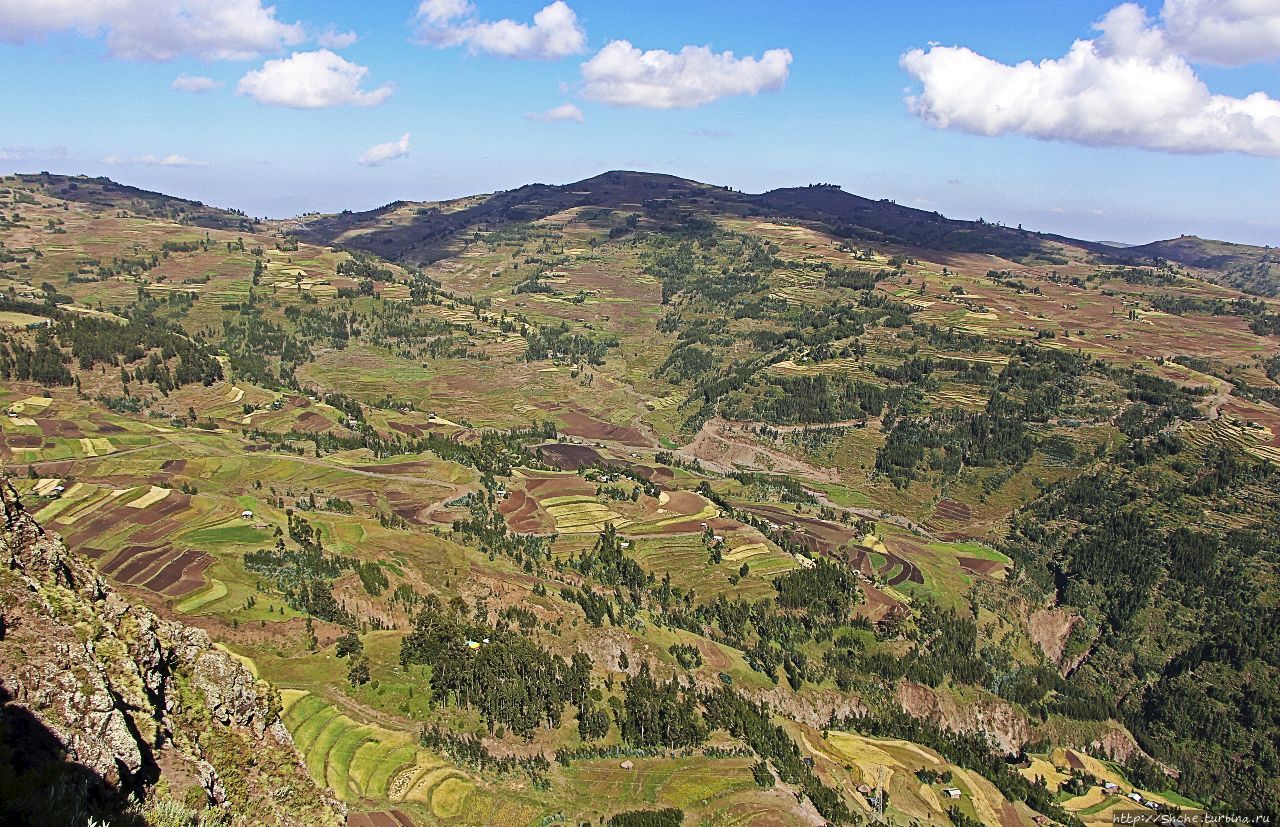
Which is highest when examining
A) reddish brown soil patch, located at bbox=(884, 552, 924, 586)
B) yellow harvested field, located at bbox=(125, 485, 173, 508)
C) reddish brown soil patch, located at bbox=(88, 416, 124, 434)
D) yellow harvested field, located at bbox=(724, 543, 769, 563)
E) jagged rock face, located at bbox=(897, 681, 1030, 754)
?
reddish brown soil patch, located at bbox=(88, 416, 124, 434)

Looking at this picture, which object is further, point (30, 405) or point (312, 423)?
point (312, 423)

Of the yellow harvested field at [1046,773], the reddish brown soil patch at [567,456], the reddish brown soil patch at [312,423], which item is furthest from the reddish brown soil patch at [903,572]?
the reddish brown soil patch at [312,423]

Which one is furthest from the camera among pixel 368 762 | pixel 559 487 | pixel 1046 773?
pixel 559 487

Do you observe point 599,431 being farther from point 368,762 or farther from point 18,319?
point 368,762

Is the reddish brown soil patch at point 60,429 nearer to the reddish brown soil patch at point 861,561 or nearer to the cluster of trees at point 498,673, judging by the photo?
the cluster of trees at point 498,673

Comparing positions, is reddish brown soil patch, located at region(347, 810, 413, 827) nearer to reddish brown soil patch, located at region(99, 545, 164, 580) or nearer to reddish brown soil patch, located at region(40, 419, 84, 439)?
reddish brown soil patch, located at region(99, 545, 164, 580)

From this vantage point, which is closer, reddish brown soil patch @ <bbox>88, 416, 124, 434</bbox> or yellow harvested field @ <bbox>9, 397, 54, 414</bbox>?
reddish brown soil patch @ <bbox>88, 416, 124, 434</bbox>

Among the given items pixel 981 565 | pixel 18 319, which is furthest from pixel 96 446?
pixel 981 565

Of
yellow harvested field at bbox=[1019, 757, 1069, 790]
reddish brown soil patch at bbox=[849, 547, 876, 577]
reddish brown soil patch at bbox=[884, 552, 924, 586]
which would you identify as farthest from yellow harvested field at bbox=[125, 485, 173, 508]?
yellow harvested field at bbox=[1019, 757, 1069, 790]
